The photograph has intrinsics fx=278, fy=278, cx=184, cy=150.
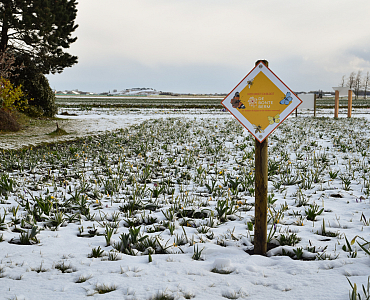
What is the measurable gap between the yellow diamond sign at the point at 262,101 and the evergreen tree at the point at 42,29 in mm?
14349

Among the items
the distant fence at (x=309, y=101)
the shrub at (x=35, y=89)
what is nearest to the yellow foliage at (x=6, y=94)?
the shrub at (x=35, y=89)

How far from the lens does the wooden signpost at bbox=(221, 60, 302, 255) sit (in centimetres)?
279

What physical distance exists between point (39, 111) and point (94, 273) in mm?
17753

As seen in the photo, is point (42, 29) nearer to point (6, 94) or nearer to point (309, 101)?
point (6, 94)

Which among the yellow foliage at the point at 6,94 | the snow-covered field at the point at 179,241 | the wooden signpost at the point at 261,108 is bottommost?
the snow-covered field at the point at 179,241

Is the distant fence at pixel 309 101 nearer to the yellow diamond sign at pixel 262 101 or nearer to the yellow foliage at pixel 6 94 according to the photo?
the yellow foliage at pixel 6 94

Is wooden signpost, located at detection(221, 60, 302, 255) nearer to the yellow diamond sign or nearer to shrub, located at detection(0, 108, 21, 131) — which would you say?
the yellow diamond sign

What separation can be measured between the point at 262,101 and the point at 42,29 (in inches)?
637

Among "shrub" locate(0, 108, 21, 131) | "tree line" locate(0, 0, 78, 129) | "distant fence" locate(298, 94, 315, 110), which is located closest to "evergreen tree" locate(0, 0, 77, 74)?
"tree line" locate(0, 0, 78, 129)

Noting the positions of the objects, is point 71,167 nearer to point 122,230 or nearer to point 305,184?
point 122,230

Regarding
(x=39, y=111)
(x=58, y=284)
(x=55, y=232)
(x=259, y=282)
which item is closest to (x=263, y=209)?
(x=259, y=282)

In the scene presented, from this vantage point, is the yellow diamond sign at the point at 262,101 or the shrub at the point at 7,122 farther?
the shrub at the point at 7,122

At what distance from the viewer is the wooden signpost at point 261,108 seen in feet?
9.16

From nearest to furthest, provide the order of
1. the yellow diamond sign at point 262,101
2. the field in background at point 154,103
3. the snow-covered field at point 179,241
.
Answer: the snow-covered field at point 179,241 → the yellow diamond sign at point 262,101 → the field in background at point 154,103
